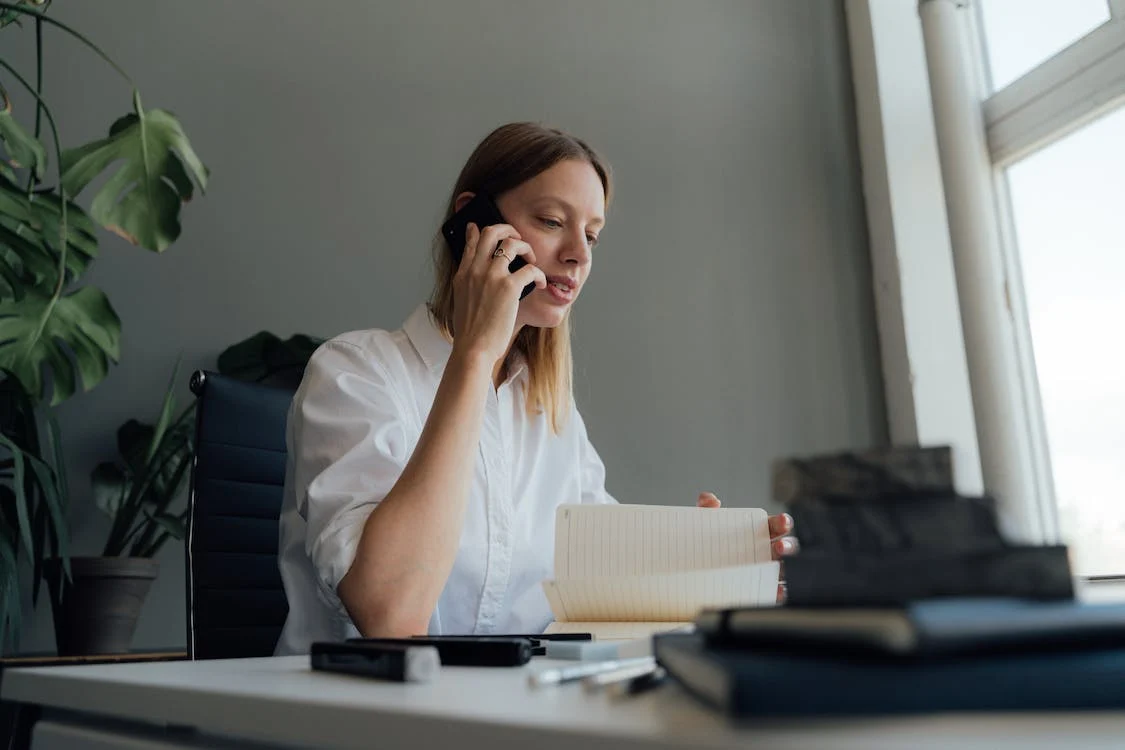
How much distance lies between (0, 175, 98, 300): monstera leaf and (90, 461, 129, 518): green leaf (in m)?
0.36

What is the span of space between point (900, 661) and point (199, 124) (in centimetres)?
206

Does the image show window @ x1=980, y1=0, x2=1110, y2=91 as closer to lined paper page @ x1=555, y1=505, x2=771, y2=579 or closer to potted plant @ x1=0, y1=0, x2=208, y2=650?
lined paper page @ x1=555, y1=505, x2=771, y2=579

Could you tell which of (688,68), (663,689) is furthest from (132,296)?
(663,689)

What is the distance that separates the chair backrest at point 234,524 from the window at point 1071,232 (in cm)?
170

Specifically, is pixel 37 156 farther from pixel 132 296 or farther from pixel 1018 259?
pixel 1018 259

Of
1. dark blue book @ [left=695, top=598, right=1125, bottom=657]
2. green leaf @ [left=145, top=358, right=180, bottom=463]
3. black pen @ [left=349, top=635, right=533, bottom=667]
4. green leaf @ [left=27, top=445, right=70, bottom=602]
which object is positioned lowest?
black pen @ [left=349, top=635, right=533, bottom=667]

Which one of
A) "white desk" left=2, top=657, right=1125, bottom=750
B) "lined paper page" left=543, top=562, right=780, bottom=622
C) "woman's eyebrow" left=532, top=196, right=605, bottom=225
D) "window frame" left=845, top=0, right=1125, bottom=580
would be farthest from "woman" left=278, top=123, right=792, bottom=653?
"window frame" left=845, top=0, right=1125, bottom=580

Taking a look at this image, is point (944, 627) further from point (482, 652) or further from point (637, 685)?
point (482, 652)

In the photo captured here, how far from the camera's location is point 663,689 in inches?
15.1

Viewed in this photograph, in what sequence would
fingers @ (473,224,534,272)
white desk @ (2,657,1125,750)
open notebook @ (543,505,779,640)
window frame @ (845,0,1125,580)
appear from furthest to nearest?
window frame @ (845,0,1125,580), fingers @ (473,224,534,272), open notebook @ (543,505,779,640), white desk @ (2,657,1125,750)

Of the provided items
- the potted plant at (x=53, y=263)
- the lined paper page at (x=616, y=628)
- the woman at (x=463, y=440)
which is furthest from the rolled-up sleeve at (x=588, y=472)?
the potted plant at (x=53, y=263)

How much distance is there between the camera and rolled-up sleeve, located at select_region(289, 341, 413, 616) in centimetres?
97

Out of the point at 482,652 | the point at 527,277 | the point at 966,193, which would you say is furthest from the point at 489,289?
the point at 966,193

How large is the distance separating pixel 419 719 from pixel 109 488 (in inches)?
62.8
